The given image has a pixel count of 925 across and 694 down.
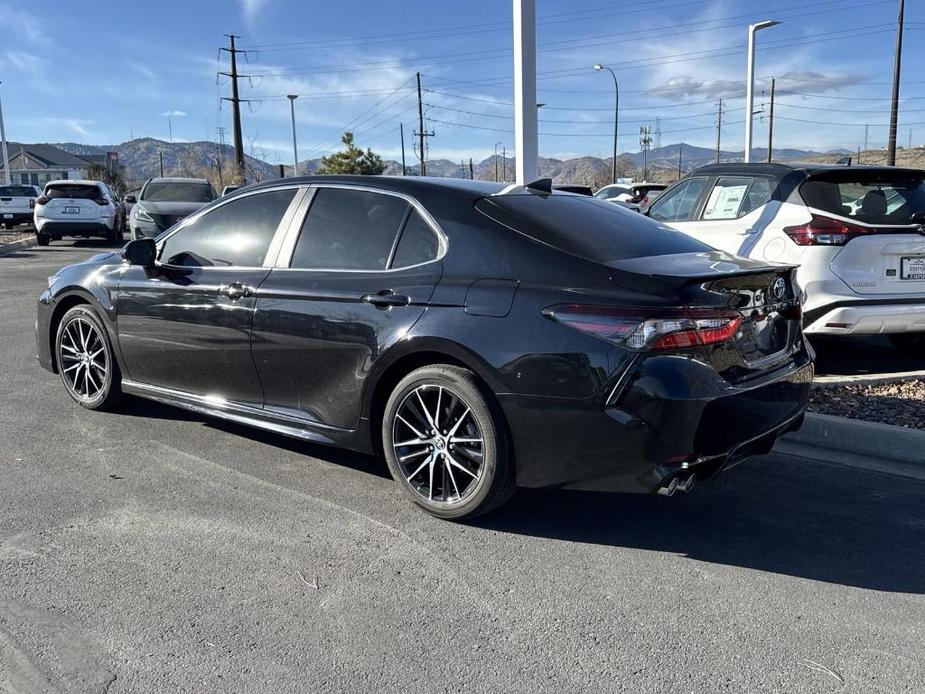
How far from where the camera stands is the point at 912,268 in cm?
594

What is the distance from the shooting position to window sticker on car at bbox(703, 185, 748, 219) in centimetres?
683

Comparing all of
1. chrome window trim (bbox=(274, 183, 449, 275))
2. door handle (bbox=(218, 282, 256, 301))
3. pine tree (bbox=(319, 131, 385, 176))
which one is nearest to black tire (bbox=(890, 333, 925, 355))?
chrome window trim (bbox=(274, 183, 449, 275))

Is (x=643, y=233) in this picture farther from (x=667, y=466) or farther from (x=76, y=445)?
(x=76, y=445)

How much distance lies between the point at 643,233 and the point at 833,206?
258 cm

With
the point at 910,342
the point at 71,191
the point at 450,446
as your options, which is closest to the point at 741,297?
the point at 450,446

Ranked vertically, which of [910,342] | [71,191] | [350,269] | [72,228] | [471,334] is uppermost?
[71,191]

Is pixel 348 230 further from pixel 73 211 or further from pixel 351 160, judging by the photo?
pixel 351 160

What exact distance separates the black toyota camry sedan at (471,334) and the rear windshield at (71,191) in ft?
56.4

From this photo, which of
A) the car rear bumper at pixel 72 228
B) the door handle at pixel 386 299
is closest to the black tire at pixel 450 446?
the door handle at pixel 386 299

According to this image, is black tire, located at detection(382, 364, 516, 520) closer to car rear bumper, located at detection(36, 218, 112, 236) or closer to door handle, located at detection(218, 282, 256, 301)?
door handle, located at detection(218, 282, 256, 301)

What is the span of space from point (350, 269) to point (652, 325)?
1.62m

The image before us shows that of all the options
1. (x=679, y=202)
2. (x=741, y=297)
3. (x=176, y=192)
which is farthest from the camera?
(x=176, y=192)

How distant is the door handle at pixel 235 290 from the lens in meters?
4.45

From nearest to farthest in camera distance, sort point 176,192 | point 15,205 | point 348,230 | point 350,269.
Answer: point 350,269 → point 348,230 → point 176,192 → point 15,205
